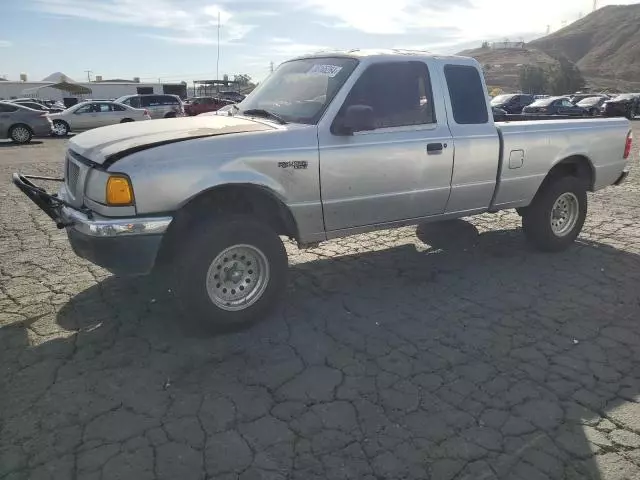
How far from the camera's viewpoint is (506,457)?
2.65 meters

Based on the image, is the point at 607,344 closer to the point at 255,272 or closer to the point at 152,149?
the point at 255,272

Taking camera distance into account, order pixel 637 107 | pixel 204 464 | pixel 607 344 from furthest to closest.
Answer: pixel 637 107 < pixel 607 344 < pixel 204 464

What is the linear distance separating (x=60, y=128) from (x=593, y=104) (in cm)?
3067

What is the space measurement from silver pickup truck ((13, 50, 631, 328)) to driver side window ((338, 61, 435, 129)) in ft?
0.03

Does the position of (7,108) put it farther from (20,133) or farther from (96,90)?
(96,90)

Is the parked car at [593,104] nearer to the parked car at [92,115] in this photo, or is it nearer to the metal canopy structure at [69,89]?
the parked car at [92,115]

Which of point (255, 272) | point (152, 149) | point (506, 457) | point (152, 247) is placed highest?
point (152, 149)

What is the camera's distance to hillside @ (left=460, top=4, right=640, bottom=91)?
94306 millimetres

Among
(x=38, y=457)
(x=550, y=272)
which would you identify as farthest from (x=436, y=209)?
(x=38, y=457)

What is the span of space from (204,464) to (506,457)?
5.00 feet

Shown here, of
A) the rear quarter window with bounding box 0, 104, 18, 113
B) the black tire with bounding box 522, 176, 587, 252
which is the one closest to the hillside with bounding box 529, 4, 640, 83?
the rear quarter window with bounding box 0, 104, 18, 113

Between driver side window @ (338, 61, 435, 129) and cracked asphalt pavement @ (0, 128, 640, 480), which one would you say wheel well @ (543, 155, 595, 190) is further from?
driver side window @ (338, 61, 435, 129)

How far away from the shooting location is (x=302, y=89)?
4.52 meters

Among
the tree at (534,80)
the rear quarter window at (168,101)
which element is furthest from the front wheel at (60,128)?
the tree at (534,80)
